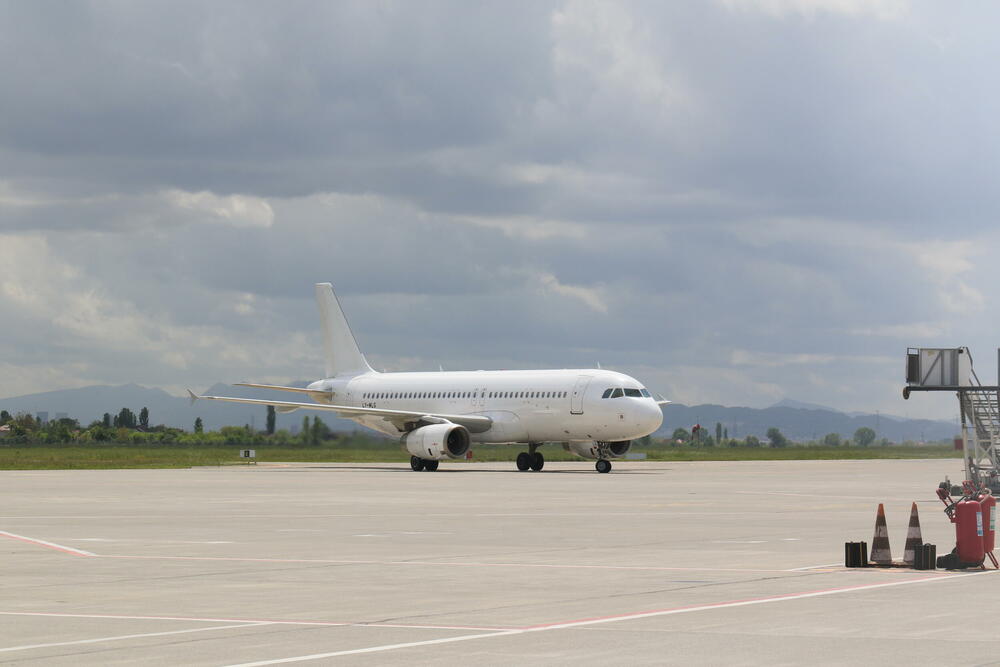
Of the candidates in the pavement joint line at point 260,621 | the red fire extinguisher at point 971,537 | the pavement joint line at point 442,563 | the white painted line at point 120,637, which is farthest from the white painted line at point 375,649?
the red fire extinguisher at point 971,537

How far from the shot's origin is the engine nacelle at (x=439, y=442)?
67.6 m

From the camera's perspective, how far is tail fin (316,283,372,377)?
8494 cm

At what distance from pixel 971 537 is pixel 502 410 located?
1963 inches

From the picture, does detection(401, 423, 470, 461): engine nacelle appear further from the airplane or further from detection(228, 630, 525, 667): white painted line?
detection(228, 630, 525, 667): white painted line

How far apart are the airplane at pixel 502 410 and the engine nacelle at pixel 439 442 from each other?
48 mm

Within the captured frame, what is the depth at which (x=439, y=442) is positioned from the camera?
67.4 m

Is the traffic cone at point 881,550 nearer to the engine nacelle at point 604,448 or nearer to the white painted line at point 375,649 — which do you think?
the white painted line at point 375,649

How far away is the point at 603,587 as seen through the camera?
18.3 m

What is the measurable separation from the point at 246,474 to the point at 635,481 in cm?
1908

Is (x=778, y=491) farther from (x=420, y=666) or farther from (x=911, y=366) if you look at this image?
(x=420, y=666)

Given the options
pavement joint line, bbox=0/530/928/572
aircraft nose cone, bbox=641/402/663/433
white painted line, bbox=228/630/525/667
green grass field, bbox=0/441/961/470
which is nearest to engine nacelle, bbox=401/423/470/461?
green grass field, bbox=0/441/961/470

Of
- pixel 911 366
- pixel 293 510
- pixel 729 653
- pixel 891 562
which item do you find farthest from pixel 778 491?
pixel 729 653

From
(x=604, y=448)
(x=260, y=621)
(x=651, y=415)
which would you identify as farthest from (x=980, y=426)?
(x=260, y=621)

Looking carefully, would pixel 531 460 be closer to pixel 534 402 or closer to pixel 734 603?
pixel 534 402
